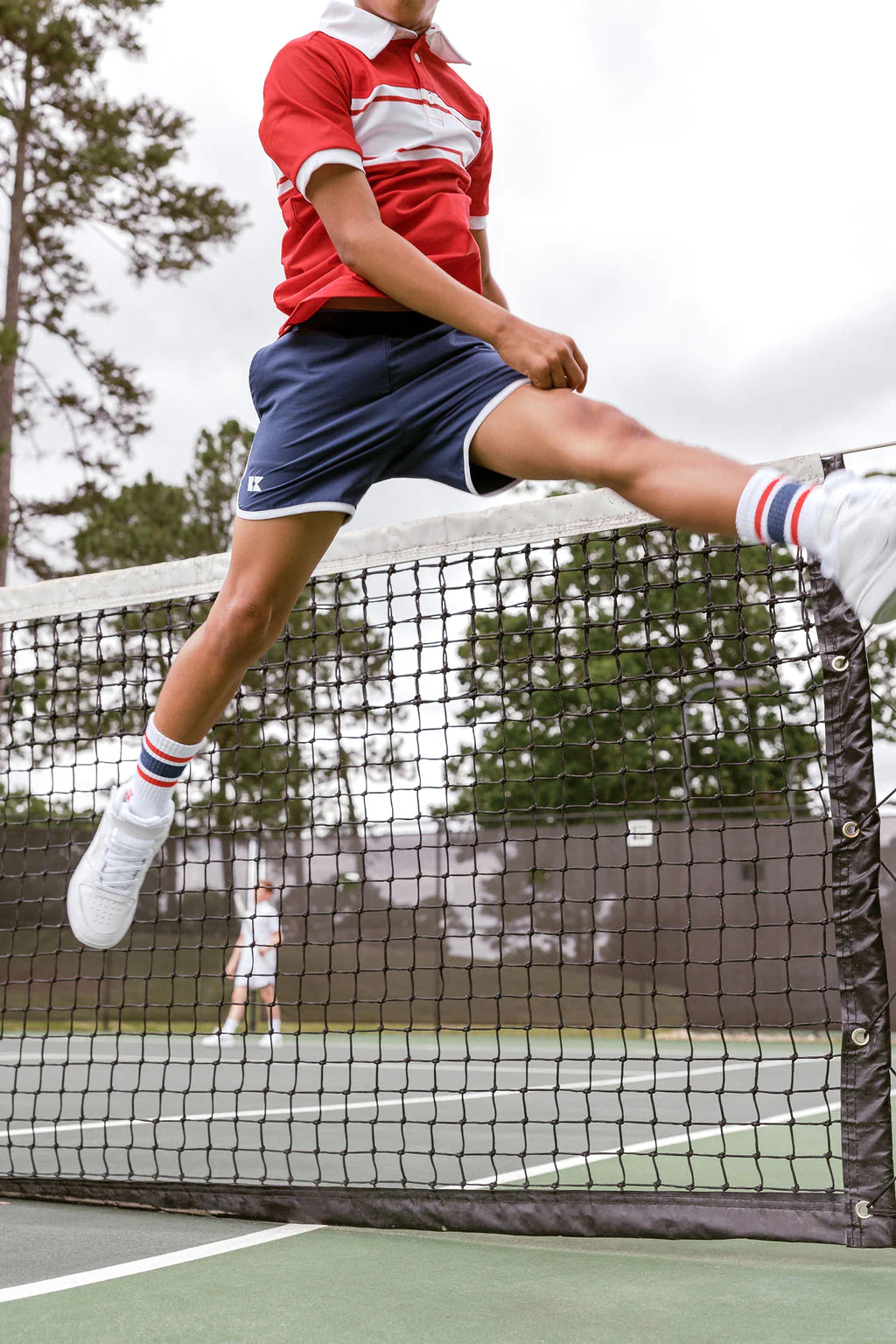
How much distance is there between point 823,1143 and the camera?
546 centimetres

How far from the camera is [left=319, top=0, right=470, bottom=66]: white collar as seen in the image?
2.32m

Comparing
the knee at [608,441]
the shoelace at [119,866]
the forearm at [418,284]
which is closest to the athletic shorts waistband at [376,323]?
the forearm at [418,284]

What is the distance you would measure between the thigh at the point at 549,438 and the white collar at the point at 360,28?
75cm

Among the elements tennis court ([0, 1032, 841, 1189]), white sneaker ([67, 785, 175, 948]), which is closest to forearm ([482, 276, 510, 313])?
white sneaker ([67, 785, 175, 948])

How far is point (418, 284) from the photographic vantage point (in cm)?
207

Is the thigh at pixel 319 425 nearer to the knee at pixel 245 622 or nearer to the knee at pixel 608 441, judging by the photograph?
the knee at pixel 245 622

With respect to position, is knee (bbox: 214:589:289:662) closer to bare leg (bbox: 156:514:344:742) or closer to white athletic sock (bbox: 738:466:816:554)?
bare leg (bbox: 156:514:344:742)

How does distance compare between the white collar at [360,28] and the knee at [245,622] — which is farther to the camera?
the knee at [245,622]

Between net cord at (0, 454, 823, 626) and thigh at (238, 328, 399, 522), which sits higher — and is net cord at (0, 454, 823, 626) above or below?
above

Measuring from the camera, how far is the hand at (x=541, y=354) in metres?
2.03

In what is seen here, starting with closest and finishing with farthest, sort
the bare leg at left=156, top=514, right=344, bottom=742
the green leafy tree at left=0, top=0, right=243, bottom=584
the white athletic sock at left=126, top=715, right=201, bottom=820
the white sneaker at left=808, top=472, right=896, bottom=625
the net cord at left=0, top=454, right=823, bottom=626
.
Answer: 1. the white sneaker at left=808, top=472, right=896, bottom=625
2. the bare leg at left=156, top=514, right=344, bottom=742
3. the white athletic sock at left=126, top=715, right=201, bottom=820
4. the net cord at left=0, top=454, right=823, bottom=626
5. the green leafy tree at left=0, top=0, right=243, bottom=584

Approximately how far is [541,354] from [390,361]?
33 centimetres

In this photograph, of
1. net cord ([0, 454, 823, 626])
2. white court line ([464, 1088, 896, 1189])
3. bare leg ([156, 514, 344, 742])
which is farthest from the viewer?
white court line ([464, 1088, 896, 1189])

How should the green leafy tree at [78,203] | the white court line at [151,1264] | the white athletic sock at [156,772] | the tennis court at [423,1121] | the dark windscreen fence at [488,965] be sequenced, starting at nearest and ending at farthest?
the white court line at [151,1264] < the white athletic sock at [156,772] < the dark windscreen fence at [488,965] < the tennis court at [423,1121] < the green leafy tree at [78,203]
